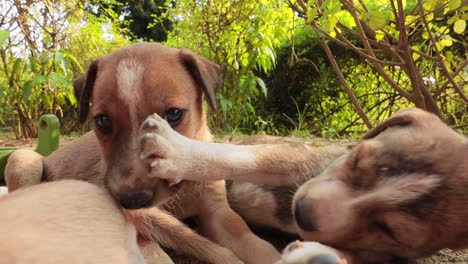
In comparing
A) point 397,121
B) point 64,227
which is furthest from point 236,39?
point 64,227

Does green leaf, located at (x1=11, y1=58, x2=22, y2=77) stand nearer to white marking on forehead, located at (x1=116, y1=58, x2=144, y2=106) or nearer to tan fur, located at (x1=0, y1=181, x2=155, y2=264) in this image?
white marking on forehead, located at (x1=116, y1=58, x2=144, y2=106)

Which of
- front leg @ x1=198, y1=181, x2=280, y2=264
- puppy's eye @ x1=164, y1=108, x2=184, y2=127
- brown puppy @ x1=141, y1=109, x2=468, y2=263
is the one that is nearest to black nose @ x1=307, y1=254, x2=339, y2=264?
brown puppy @ x1=141, y1=109, x2=468, y2=263

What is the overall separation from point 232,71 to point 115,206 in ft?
19.6

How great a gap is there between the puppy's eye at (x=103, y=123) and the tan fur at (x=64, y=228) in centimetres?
56

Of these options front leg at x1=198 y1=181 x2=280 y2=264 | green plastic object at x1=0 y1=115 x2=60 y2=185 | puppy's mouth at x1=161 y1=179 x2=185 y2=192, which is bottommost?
front leg at x1=198 y1=181 x2=280 y2=264

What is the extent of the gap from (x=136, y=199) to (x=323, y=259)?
28.6 inches

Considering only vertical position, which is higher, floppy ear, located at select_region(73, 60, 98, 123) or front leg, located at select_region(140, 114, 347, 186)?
floppy ear, located at select_region(73, 60, 98, 123)

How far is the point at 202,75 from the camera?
249cm

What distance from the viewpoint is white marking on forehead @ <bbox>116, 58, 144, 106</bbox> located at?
2100 mm

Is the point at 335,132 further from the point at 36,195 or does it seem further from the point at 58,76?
the point at 36,195

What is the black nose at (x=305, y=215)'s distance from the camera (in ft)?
5.66

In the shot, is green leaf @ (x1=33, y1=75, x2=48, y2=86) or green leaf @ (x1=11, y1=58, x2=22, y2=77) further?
green leaf @ (x1=11, y1=58, x2=22, y2=77)

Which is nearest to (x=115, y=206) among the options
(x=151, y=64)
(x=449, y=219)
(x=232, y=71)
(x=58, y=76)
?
(x=151, y=64)

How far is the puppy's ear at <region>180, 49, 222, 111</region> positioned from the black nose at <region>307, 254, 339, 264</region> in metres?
Result: 1.18
